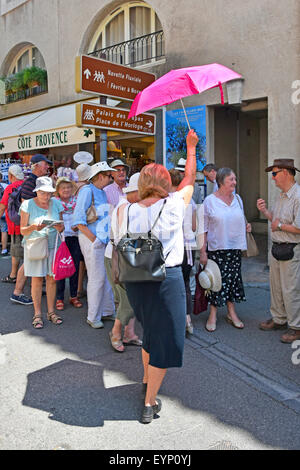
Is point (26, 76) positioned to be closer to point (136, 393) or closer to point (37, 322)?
point (37, 322)

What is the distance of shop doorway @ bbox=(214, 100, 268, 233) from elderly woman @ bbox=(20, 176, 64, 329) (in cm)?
536

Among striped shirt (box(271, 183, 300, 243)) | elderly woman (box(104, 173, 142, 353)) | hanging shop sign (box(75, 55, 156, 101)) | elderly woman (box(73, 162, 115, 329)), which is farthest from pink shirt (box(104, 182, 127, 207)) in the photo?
hanging shop sign (box(75, 55, 156, 101))

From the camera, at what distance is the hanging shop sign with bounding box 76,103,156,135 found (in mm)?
6934

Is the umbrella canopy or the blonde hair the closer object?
the blonde hair

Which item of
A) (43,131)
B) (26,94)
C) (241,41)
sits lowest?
(43,131)

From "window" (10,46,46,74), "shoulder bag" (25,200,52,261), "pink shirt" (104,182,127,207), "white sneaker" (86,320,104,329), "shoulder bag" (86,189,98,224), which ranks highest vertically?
"window" (10,46,46,74)

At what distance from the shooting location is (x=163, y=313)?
10.2ft

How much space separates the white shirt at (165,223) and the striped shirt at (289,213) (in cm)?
180

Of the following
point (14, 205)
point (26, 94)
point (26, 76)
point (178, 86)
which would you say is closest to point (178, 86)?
point (178, 86)

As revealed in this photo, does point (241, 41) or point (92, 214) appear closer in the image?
point (92, 214)

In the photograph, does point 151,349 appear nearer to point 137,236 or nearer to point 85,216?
point 137,236

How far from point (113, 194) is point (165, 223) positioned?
8.68ft

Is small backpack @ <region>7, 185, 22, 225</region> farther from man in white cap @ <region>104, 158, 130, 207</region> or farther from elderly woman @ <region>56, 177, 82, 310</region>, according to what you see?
man in white cap @ <region>104, 158, 130, 207</region>

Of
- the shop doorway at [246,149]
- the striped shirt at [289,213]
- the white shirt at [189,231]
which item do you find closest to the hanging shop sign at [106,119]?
the shop doorway at [246,149]
